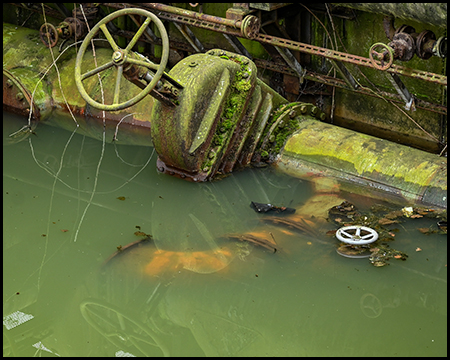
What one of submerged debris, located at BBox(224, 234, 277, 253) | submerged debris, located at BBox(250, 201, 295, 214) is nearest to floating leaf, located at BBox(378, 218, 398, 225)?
submerged debris, located at BBox(250, 201, 295, 214)

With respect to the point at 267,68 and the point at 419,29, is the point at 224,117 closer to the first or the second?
the point at 267,68

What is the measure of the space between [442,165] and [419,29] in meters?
1.29

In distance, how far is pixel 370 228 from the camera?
15.8 feet

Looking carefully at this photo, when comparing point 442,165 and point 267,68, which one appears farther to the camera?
point 267,68

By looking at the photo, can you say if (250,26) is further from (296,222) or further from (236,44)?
(296,222)

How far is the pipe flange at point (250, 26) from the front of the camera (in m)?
5.74

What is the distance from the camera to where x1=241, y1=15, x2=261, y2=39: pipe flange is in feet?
18.8

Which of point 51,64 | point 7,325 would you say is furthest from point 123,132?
point 7,325

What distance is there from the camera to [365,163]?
5.47m

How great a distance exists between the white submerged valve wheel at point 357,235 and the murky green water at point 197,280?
12 cm

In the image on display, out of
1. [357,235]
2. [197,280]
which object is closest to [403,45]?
[357,235]

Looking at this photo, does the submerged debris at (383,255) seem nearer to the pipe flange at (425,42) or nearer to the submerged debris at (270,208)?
the submerged debris at (270,208)

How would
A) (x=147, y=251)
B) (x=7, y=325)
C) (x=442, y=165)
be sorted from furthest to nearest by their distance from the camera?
(x=442, y=165)
(x=147, y=251)
(x=7, y=325)

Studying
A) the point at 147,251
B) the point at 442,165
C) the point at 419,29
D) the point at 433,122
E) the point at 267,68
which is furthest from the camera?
the point at 267,68
